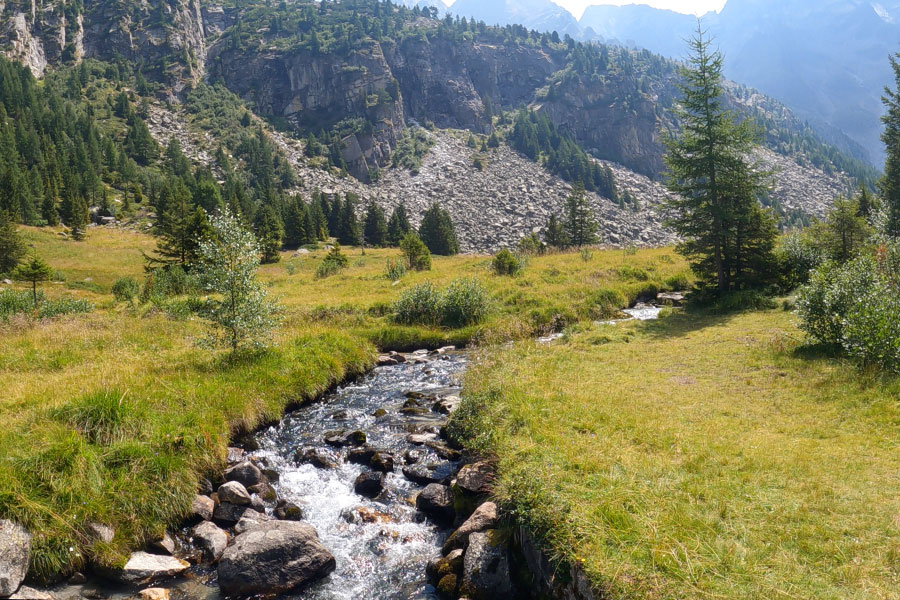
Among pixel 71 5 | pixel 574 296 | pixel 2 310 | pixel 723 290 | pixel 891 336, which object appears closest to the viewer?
pixel 891 336

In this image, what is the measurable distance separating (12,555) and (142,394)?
570cm

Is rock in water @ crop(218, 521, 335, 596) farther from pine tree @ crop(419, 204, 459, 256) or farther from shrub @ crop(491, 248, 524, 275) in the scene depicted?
pine tree @ crop(419, 204, 459, 256)

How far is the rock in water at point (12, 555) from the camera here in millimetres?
7000

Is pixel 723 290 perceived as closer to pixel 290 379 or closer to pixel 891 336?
pixel 891 336

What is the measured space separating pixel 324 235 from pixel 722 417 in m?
86.9

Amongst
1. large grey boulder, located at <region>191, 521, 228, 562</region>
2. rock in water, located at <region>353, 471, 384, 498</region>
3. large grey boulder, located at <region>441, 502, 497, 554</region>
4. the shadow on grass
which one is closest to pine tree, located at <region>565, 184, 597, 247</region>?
the shadow on grass

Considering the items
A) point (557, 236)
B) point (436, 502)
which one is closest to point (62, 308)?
point (436, 502)

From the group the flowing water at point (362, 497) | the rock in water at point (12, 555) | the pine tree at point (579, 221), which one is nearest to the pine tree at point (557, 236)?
the pine tree at point (579, 221)

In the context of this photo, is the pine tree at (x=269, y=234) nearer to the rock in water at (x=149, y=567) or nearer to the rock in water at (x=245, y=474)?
the rock in water at (x=245, y=474)

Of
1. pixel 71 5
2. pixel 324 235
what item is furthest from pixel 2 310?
pixel 71 5

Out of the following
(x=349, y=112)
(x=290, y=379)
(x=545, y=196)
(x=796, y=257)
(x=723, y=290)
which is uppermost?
(x=349, y=112)

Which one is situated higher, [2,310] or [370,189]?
[370,189]

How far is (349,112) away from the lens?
188250 millimetres

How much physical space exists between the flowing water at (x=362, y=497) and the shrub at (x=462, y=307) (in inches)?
291
